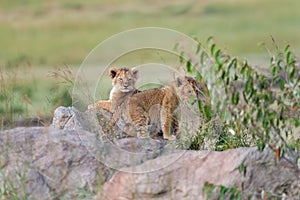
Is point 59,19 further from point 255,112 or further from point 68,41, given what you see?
point 255,112

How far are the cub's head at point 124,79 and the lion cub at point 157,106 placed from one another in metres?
0.12

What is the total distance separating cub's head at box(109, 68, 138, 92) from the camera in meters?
9.24

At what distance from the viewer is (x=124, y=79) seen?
9.27m

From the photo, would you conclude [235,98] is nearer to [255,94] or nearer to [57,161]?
[255,94]

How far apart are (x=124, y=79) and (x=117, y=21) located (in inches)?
1370

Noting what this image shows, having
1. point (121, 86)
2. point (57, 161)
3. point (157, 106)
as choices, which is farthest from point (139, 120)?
point (57, 161)

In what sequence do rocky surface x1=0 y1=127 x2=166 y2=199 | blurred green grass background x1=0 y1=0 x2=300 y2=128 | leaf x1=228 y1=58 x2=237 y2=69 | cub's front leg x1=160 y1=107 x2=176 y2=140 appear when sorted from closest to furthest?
leaf x1=228 y1=58 x2=237 y2=69, rocky surface x1=0 y1=127 x2=166 y2=199, cub's front leg x1=160 y1=107 x2=176 y2=140, blurred green grass background x1=0 y1=0 x2=300 y2=128

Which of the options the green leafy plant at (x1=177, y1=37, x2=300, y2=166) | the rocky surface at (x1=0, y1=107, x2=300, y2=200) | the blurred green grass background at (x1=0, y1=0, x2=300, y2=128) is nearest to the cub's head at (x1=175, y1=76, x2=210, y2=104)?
the rocky surface at (x1=0, y1=107, x2=300, y2=200)

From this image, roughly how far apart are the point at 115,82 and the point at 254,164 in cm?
221

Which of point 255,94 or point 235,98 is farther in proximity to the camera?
point 255,94

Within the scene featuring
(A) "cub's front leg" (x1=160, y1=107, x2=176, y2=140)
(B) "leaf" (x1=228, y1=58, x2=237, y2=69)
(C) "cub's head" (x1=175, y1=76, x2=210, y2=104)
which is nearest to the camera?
(B) "leaf" (x1=228, y1=58, x2=237, y2=69)

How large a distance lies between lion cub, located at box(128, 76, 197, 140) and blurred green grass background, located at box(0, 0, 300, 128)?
27.1 meters

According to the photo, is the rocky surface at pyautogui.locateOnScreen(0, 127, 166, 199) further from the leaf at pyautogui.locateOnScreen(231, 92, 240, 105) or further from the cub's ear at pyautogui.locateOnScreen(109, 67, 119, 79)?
the cub's ear at pyautogui.locateOnScreen(109, 67, 119, 79)

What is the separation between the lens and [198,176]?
7.45 meters
